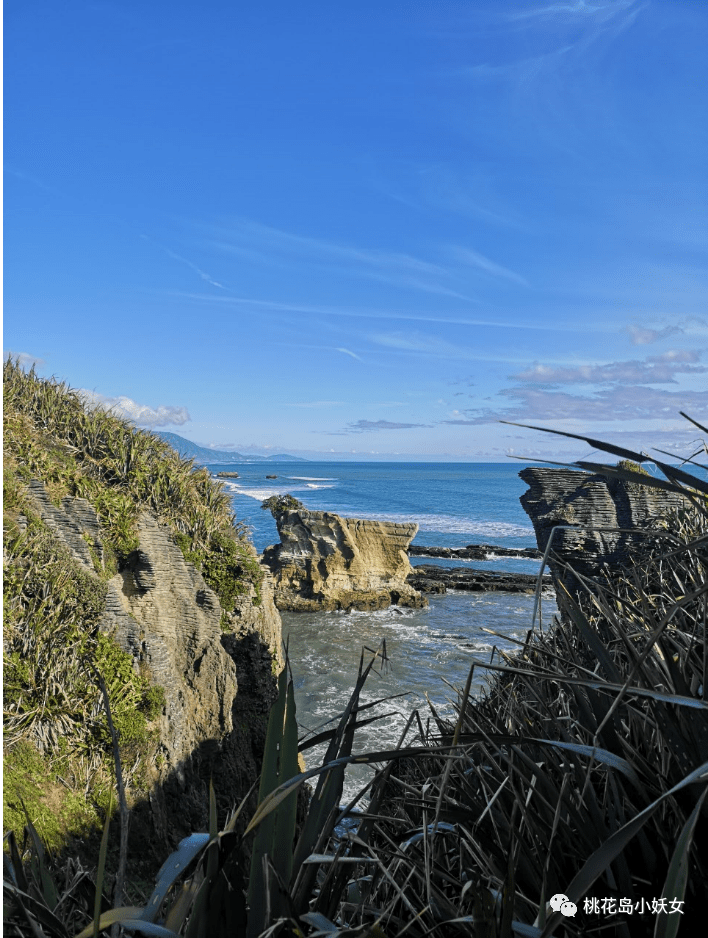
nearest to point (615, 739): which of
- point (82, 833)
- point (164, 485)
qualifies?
point (82, 833)

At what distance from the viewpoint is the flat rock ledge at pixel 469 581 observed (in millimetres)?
31453

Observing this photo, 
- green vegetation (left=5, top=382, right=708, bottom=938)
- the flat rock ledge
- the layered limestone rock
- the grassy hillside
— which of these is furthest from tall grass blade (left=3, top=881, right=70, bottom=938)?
the flat rock ledge

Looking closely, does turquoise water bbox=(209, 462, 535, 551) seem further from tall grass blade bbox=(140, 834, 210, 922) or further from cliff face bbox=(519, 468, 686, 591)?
tall grass blade bbox=(140, 834, 210, 922)

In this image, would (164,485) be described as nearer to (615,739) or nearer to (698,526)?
(698,526)

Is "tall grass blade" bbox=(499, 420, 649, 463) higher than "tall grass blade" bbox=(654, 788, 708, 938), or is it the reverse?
"tall grass blade" bbox=(499, 420, 649, 463)

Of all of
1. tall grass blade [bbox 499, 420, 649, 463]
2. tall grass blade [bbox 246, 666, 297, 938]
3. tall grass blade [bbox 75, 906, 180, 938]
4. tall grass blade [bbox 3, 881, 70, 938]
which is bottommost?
tall grass blade [bbox 3, 881, 70, 938]

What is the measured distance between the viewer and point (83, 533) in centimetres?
714

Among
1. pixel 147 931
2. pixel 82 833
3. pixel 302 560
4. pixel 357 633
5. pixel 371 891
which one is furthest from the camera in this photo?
pixel 302 560

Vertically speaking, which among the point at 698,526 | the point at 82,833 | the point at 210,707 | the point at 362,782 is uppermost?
the point at 698,526

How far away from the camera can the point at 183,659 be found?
7520 mm

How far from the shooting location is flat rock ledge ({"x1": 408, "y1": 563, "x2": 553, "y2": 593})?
31453mm

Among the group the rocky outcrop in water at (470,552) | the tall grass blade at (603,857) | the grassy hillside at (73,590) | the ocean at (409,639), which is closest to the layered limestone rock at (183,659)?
the grassy hillside at (73,590)

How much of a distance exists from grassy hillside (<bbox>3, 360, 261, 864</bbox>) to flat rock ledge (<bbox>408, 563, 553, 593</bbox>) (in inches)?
925

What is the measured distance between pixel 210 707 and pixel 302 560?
19.5 meters
